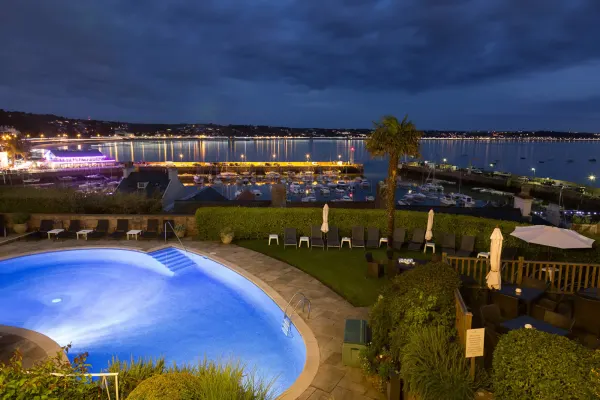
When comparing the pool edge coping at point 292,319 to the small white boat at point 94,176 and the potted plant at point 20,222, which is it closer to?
the potted plant at point 20,222

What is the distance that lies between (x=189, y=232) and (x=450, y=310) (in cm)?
1338

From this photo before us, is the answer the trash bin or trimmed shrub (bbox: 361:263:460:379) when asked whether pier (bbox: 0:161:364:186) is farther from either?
trimmed shrub (bbox: 361:263:460:379)

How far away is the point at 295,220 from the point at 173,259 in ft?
17.1

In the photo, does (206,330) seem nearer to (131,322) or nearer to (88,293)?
(131,322)

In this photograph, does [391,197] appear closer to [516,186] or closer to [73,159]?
[516,186]

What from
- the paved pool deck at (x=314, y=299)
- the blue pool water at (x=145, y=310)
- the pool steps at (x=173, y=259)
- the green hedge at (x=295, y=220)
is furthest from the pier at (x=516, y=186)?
the blue pool water at (x=145, y=310)

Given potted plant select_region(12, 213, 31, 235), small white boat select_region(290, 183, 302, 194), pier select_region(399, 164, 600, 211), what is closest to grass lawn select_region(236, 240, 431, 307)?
potted plant select_region(12, 213, 31, 235)

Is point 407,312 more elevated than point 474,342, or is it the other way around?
point 474,342

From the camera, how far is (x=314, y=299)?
402 inches

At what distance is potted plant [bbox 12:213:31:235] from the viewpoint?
55.2 ft

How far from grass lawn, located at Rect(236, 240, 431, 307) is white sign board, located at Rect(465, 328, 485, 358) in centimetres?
477

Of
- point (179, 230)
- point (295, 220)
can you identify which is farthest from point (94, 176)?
point (295, 220)

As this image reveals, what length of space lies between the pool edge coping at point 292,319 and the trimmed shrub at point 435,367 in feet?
6.20

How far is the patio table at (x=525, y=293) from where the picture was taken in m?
8.01
